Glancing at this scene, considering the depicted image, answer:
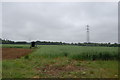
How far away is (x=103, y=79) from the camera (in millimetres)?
3221

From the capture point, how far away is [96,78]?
333cm

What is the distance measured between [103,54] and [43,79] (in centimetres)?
454

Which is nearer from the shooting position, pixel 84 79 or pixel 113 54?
pixel 84 79

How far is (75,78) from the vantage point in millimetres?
3389

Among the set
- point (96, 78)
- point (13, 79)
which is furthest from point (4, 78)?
point (96, 78)

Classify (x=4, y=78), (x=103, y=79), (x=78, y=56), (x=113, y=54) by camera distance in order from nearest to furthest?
(x=103, y=79), (x=4, y=78), (x=113, y=54), (x=78, y=56)

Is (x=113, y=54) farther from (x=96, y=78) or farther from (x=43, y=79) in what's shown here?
(x=43, y=79)

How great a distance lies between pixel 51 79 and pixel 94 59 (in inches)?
164

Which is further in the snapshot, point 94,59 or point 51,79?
point 94,59

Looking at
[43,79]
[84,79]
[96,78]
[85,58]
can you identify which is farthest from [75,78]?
[85,58]

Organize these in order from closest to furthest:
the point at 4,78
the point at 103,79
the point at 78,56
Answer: the point at 103,79, the point at 4,78, the point at 78,56

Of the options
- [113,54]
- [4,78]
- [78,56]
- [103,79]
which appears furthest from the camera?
[78,56]

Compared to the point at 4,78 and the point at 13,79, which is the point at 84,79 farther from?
the point at 4,78

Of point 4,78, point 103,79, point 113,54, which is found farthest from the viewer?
point 113,54
